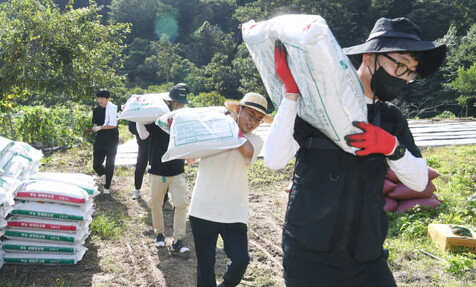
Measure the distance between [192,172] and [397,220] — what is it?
4408 mm

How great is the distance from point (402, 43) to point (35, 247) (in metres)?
3.62

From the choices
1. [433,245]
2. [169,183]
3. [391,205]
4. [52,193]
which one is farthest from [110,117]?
[433,245]

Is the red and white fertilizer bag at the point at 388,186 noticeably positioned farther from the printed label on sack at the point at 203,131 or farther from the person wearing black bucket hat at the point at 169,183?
the printed label on sack at the point at 203,131

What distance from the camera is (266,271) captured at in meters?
3.81

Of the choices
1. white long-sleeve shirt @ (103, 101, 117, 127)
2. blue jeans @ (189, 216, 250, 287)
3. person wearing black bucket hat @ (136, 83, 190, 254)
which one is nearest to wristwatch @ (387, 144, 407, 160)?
blue jeans @ (189, 216, 250, 287)

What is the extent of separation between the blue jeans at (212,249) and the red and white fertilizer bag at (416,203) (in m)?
3.15

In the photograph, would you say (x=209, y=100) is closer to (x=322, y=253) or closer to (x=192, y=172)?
(x=192, y=172)

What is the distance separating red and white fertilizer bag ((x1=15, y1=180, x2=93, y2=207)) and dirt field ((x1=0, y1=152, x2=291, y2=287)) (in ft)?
2.19

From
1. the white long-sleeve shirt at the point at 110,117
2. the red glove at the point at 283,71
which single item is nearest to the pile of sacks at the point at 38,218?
the white long-sleeve shirt at the point at 110,117

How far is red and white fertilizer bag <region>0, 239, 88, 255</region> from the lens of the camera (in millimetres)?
3572

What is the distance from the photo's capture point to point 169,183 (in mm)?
4336

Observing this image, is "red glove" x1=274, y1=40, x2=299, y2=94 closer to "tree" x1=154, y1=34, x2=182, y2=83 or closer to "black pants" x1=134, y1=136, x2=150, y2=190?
"black pants" x1=134, y1=136, x2=150, y2=190

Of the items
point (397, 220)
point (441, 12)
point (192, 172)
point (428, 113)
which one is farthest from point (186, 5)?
point (397, 220)

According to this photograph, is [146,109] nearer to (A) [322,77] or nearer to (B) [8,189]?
(B) [8,189]
